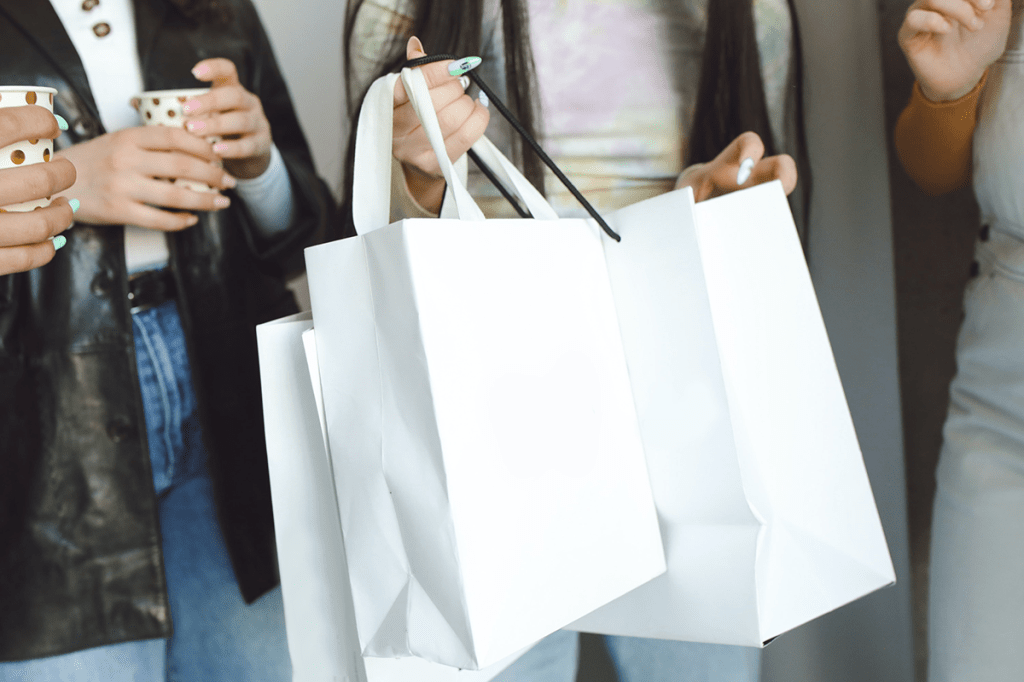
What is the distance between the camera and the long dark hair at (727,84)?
2.62 ft

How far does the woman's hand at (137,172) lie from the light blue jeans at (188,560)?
13 centimetres

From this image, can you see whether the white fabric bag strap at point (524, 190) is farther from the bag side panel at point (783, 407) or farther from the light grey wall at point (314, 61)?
the light grey wall at point (314, 61)

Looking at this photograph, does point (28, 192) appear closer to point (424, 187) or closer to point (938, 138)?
point (424, 187)

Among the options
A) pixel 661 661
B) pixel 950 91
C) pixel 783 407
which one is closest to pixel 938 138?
pixel 950 91

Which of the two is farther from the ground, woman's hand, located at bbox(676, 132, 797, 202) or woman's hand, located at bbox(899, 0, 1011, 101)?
woman's hand, located at bbox(899, 0, 1011, 101)

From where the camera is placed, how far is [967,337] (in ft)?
2.31

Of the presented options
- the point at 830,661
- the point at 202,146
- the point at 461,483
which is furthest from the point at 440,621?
the point at 830,661

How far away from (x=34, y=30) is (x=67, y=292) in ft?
0.82

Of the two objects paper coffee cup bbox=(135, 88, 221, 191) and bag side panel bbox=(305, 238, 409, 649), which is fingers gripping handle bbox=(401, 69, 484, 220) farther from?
paper coffee cup bbox=(135, 88, 221, 191)

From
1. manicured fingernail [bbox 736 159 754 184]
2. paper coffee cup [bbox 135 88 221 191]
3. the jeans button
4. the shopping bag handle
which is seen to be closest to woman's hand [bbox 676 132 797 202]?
manicured fingernail [bbox 736 159 754 184]

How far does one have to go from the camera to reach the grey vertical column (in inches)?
36.1

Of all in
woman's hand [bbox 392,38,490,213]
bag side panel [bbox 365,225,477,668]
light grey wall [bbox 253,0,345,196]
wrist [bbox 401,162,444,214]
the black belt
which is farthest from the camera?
light grey wall [bbox 253,0,345,196]

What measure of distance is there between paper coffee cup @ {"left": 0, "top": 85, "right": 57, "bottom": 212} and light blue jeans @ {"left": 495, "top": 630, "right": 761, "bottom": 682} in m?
0.65

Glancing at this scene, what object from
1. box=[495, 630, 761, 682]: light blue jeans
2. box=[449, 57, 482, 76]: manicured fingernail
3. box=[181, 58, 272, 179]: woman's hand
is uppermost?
box=[181, 58, 272, 179]: woman's hand
